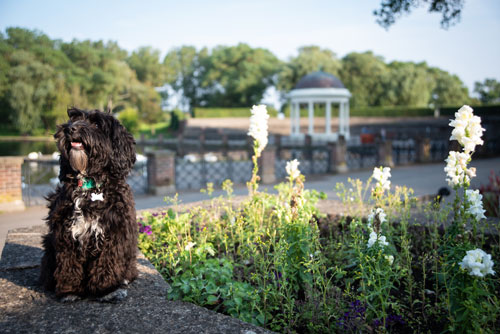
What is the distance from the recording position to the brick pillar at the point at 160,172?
10922 millimetres

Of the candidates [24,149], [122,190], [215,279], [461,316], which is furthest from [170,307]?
[24,149]

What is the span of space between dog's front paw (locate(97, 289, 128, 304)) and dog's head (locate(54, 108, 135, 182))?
776 millimetres

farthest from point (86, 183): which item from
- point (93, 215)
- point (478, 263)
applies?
point (478, 263)

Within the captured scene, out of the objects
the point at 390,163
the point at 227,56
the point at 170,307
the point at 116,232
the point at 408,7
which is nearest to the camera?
the point at 170,307

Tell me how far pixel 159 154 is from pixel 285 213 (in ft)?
26.3

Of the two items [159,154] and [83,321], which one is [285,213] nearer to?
[83,321]

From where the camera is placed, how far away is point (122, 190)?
2.77 metres

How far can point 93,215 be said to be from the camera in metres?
2.64

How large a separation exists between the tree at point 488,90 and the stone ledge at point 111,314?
75469 millimetres

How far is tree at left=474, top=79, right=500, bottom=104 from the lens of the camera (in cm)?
6658

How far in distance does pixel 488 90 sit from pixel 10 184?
76.8 metres

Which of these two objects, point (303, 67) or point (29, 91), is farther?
point (303, 67)

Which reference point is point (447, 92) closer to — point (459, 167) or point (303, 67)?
point (303, 67)

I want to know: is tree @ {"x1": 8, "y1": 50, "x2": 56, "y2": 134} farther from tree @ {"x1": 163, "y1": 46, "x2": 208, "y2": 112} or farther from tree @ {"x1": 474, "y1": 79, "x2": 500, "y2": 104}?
tree @ {"x1": 474, "y1": 79, "x2": 500, "y2": 104}
